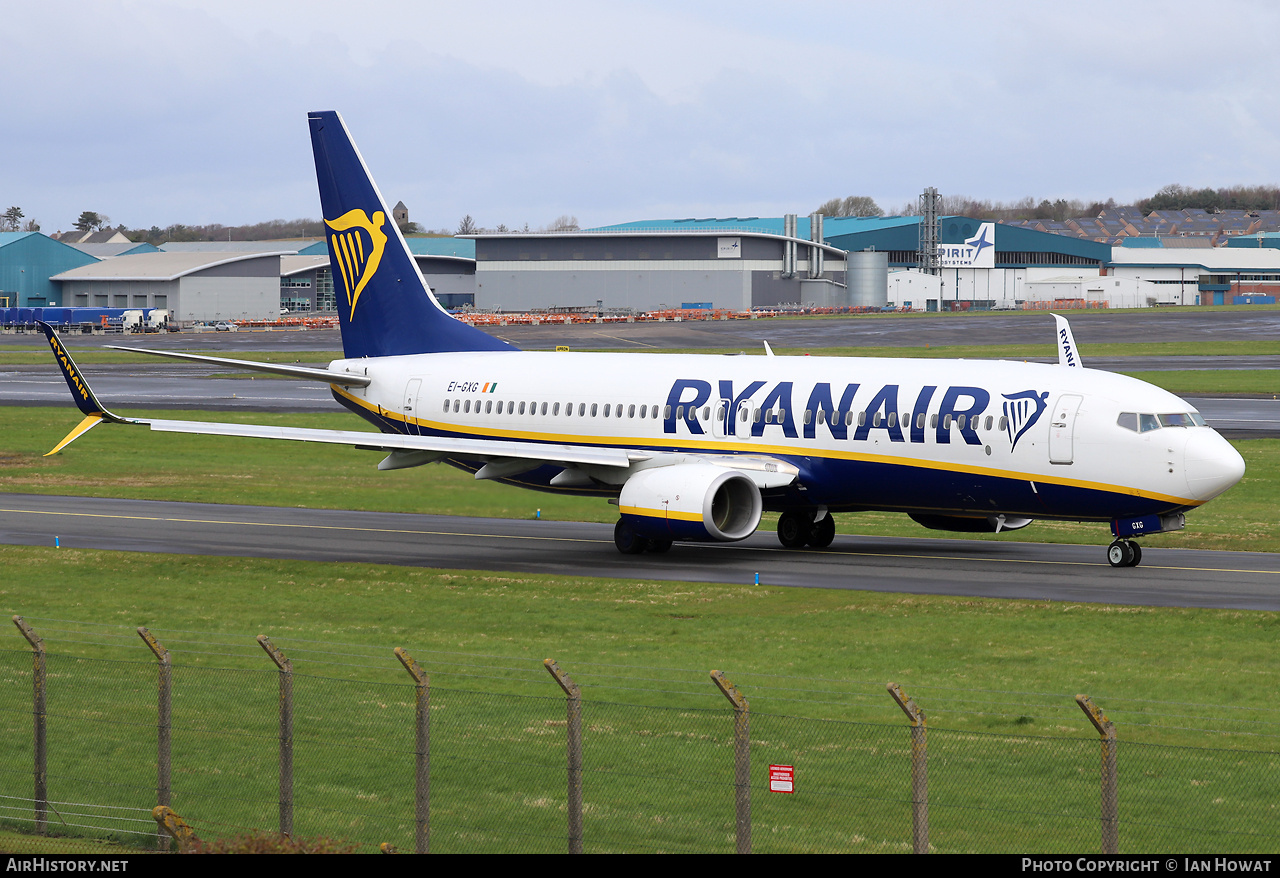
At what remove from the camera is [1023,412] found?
111 ft

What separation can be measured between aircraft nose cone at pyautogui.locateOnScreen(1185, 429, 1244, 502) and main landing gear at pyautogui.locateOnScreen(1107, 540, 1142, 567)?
248 cm

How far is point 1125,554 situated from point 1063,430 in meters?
3.34

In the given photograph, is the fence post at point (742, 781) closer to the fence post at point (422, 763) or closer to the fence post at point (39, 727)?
the fence post at point (422, 763)

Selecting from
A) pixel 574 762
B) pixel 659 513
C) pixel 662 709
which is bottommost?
pixel 659 513

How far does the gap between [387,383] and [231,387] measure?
178ft

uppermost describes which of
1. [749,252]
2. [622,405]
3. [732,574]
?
[749,252]

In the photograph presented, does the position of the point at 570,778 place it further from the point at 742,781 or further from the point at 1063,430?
the point at 1063,430

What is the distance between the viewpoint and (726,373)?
38.7 m

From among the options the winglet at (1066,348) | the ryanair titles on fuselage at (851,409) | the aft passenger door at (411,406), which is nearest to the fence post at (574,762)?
the ryanair titles on fuselage at (851,409)

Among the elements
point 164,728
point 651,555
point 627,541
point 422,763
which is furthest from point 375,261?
point 422,763

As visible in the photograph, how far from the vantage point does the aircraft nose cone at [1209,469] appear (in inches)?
1257

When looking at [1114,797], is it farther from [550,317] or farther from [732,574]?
[550,317]

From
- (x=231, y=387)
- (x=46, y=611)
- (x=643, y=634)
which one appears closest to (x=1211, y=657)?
(x=643, y=634)
